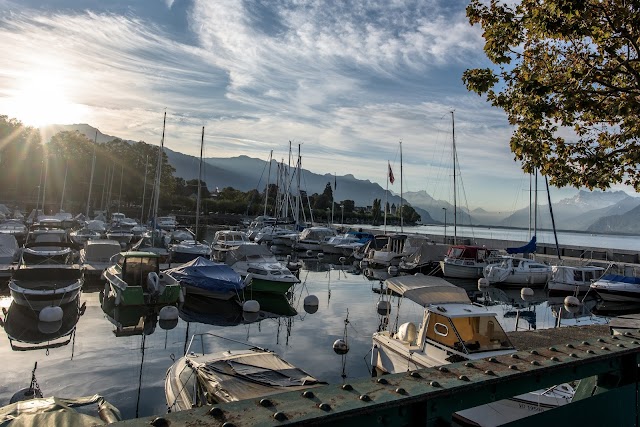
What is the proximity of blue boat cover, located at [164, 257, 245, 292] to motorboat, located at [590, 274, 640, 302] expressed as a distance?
82.1 feet

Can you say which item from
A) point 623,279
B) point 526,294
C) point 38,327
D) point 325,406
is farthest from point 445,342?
point 623,279

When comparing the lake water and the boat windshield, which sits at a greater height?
the boat windshield

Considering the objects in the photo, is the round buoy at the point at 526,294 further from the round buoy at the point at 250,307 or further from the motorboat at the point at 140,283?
the motorboat at the point at 140,283

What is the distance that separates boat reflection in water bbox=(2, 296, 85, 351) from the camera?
17.3 m

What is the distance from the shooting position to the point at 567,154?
8.64 meters

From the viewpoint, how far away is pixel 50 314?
63.6ft

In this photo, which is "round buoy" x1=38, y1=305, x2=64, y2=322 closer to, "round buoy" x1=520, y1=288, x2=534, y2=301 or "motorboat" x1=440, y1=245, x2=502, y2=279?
"round buoy" x1=520, y1=288, x2=534, y2=301

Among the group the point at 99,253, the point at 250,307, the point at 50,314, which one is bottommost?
the point at 50,314

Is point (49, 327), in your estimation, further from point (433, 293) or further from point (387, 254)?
point (387, 254)

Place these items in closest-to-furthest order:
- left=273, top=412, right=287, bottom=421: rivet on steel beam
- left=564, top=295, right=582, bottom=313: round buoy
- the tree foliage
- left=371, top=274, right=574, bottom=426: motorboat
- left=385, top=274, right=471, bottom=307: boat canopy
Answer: left=273, top=412, right=287, bottom=421: rivet on steel beam, the tree foliage, left=371, top=274, right=574, bottom=426: motorboat, left=385, top=274, right=471, bottom=307: boat canopy, left=564, top=295, right=582, bottom=313: round buoy

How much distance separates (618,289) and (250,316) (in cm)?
2543

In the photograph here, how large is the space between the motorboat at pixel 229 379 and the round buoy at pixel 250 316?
411 inches

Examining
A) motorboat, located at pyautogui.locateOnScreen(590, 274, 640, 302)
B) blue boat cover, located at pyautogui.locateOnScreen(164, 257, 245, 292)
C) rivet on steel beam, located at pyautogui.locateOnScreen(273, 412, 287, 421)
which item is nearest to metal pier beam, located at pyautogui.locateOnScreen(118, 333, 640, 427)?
rivet on steel beam, located at pyautogui.locateOnScreen(273, 412, 287, 421)

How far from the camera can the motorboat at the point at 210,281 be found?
1008 inches
